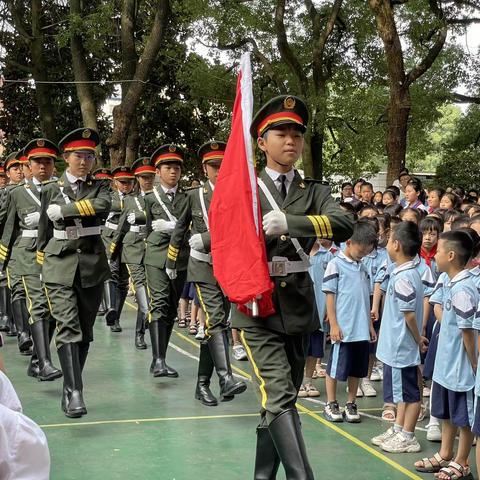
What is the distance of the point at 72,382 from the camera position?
21.7 ft

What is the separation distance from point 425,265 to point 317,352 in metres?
1.31

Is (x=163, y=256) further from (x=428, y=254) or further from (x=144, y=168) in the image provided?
(x=428, y=254)

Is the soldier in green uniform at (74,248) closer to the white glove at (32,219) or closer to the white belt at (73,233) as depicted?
the white belt at (73,233)

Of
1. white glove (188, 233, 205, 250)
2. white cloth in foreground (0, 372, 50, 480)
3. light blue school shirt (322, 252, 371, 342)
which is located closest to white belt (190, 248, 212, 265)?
white glove (188, 233, 205, 250)

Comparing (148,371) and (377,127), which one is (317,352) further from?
(377,127)

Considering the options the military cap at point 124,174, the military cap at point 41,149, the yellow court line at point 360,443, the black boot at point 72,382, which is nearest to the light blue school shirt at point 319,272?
the yellow court line at point 360,443

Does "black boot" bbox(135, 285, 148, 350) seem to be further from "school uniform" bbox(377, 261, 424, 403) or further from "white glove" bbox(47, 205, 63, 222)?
"school uniform" bbox(377, 261, 424, 403)

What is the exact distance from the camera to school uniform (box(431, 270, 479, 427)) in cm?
508

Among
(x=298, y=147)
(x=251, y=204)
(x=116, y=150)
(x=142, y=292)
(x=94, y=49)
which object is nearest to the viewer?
(x=251, y=204)

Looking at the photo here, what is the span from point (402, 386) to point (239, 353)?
3550 mm

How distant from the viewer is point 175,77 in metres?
28.5

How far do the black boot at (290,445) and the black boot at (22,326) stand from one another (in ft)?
18.6

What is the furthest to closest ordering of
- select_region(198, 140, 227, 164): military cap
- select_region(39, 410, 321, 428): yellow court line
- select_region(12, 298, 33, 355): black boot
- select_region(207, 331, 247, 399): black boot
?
select_region(12, 298, 33, 355): black boot, select_region(198, 140, 227, 164): military cap, select_region(207, 331, 247, 399): black boot, select_region(39, 410, 321, 428): yellow court line

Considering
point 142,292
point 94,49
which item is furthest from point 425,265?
point 94,49
